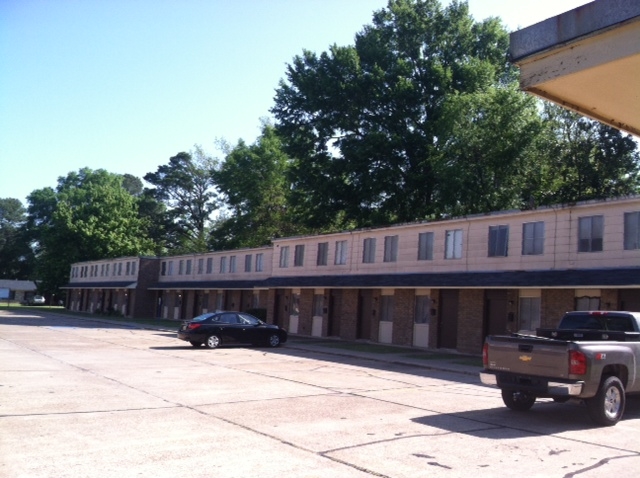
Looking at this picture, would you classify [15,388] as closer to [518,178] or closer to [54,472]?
[54,472]

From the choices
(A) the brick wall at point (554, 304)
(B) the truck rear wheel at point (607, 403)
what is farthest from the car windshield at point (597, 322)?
(A) the brick wall at point (554, 304)

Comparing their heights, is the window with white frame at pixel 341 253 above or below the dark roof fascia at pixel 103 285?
above

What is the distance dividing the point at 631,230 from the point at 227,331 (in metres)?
15.5

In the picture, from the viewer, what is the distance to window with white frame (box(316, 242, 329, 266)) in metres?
36.1

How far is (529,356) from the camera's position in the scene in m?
11.2

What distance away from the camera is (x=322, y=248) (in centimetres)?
3647

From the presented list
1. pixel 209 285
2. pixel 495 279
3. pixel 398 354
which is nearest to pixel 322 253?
pixel 398 354

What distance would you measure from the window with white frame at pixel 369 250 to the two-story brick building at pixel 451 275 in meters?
0.05

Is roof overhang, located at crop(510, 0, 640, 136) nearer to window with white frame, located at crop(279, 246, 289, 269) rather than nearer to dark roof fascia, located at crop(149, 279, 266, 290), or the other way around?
window with white frame, located at crop(279, 246, 289, 269)

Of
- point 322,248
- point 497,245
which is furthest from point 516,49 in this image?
point 322,248

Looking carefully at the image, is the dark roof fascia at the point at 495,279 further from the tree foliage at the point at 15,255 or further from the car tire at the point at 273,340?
the tree foliage at the point at 15,255

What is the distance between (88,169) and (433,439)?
319 ft

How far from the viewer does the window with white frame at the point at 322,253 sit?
118 ft

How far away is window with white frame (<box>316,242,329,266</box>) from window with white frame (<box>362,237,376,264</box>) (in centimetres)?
324
